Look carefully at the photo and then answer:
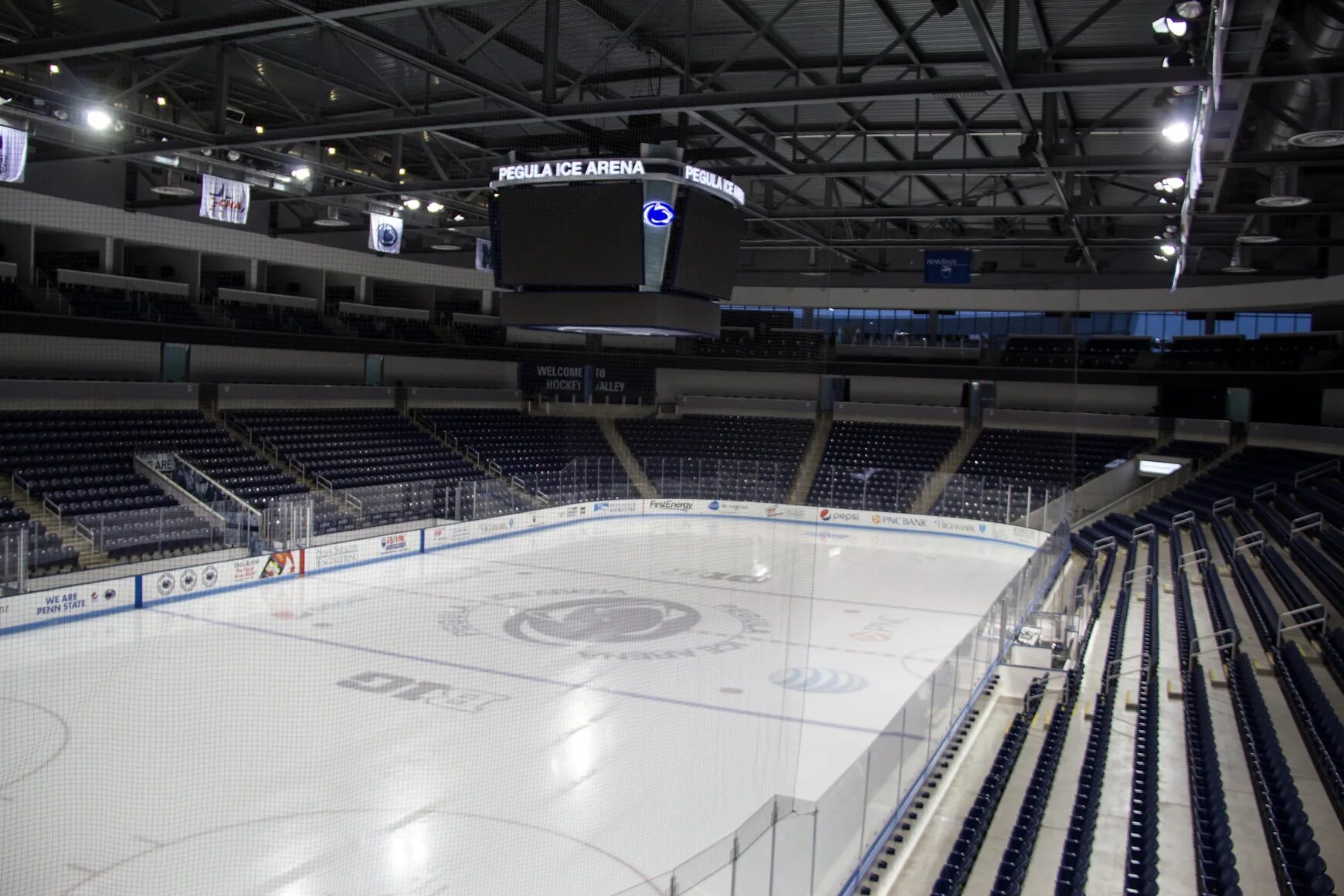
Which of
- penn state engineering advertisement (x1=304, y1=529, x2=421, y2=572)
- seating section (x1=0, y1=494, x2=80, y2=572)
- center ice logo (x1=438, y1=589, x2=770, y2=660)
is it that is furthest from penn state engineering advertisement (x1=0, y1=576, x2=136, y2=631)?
center ice logo (x1=438, y1=589, x2=770, y2=660)

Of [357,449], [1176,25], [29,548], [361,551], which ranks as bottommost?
[361,551]

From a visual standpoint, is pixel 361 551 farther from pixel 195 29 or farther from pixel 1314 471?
→ pixel 1314 471

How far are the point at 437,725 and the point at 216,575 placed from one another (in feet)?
21.8

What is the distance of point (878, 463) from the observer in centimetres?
2666

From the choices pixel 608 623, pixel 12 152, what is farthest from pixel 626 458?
pixel 12 152

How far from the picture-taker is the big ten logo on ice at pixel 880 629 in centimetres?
1277

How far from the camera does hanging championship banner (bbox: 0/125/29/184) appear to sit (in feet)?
35.1

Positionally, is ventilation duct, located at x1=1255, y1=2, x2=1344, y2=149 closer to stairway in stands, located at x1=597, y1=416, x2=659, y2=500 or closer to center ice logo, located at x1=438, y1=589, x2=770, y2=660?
center ice logo, located at x1=438, y1=589, x2=770, y2=660

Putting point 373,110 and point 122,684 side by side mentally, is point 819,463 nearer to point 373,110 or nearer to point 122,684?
point 373,110

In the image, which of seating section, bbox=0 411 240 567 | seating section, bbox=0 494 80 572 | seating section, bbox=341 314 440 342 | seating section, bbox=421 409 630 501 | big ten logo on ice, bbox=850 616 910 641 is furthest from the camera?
seating section, bbox=421 409 630 501

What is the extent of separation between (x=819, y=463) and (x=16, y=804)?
2169 centimetres

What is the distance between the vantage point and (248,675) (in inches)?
410

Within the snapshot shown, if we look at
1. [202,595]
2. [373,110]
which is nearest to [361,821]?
[202,595]

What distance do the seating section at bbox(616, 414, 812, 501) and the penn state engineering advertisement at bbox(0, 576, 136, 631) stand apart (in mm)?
13839
